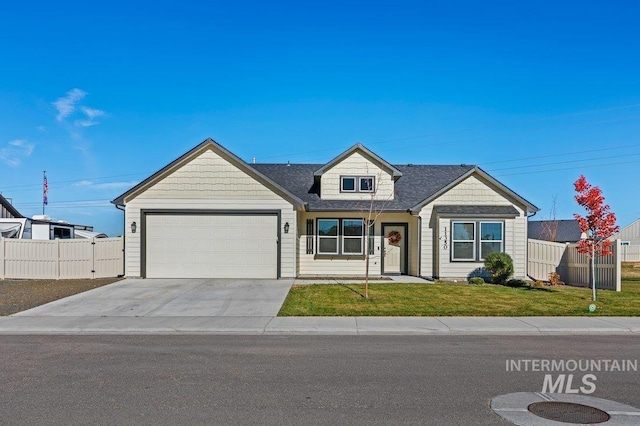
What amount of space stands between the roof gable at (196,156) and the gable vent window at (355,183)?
3180mm

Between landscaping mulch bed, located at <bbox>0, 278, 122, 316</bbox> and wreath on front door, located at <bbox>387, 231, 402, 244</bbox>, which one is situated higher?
wreath on front door, located at <bbox>387, 231, 402, 244</bbox>

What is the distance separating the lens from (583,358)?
27.1 feet

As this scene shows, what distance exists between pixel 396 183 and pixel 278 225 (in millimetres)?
7062

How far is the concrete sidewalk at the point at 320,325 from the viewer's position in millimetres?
10781

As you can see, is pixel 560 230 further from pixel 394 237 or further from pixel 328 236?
pixel 328 236

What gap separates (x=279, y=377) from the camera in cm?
710

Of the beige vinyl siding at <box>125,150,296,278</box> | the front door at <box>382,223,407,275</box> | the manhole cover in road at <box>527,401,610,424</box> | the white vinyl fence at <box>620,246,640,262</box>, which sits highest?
the beige vinyl siding at <box>125,150,296,278</box>

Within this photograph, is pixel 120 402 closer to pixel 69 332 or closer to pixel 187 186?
pixel 69 332

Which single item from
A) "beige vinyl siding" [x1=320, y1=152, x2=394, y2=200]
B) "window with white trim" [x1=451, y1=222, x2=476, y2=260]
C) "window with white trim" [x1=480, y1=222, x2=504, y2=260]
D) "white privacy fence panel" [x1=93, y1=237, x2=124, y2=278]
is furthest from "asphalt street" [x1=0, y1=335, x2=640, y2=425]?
"beige vinyl siding" [x1=320, y1=152, x2=394, y2=200]

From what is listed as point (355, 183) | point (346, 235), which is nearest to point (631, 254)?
point (355, 183)

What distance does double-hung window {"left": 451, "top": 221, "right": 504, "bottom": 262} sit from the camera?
20.9 meters

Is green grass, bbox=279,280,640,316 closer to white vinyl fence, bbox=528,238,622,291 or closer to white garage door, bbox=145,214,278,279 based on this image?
white vinyl fence, bbox=528,238,622,291

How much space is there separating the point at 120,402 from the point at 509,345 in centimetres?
677

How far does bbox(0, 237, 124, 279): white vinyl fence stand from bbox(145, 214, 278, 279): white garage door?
2.18 m
